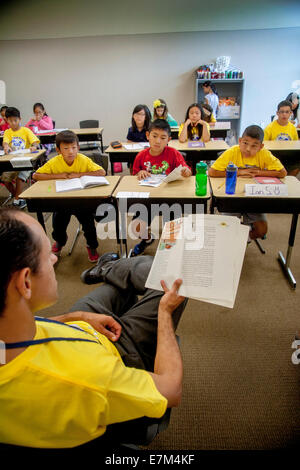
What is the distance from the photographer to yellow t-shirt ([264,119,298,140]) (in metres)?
3.79

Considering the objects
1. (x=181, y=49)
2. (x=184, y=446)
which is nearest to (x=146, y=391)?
(x=184, y=446)

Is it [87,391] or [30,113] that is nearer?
[87,391]

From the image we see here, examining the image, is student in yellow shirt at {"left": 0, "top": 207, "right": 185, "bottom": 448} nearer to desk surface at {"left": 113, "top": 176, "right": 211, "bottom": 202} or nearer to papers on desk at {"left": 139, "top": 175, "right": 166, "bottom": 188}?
desk surface at {"left": 113, "top": 176, "right": 211, "bottom": 202}

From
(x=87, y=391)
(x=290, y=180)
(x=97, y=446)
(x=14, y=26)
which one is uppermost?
(x=14, y=26)

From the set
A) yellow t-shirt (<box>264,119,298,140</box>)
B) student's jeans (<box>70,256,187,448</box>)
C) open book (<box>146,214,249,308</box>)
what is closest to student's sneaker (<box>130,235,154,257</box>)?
student's jeans (<box>70,256,187,448</box>)

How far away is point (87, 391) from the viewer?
0.60m

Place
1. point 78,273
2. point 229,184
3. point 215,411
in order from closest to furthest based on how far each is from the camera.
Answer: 1. point 215,411
2. point 229,184
3. point 78,273

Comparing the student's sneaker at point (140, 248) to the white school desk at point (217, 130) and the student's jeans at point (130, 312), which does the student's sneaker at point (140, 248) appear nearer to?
the student's jeans at point (130, 312)

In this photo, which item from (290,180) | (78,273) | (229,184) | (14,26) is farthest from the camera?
(14,26)

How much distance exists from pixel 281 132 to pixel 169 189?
8.11 ft

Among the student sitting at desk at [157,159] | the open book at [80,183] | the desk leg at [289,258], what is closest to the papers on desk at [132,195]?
the open book at [80,183]

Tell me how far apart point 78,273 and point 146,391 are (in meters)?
1.95

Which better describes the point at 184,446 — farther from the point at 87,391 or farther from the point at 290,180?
the point at 290,180

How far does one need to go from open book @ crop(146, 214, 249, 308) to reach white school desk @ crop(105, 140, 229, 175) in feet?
8.50
